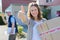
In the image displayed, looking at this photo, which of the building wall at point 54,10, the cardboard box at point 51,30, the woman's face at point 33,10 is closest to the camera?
the cardboard box at point 51,30

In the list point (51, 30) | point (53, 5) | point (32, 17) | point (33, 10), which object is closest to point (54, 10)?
point (53, 5)

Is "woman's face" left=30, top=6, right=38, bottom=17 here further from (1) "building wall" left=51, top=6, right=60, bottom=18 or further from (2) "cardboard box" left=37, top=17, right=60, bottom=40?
(1) "building wall" left=51, top=6, right=60, bottom=18

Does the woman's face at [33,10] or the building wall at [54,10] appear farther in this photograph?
the building wall at [54,10]

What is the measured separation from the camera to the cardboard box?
2335 millimetres

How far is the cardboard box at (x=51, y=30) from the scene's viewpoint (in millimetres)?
2335

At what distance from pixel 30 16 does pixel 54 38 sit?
1.02m

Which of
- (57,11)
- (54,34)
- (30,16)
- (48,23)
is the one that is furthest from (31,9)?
(57,11)

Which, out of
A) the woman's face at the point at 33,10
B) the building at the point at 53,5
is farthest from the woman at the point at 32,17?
the building at the point at 53,5

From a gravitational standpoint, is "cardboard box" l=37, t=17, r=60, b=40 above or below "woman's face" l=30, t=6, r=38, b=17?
below

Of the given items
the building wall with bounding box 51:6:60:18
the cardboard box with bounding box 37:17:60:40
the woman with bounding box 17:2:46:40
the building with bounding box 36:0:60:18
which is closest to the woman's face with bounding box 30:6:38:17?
the woman with bounding box 17:2:46:40

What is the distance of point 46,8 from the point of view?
1384 inches

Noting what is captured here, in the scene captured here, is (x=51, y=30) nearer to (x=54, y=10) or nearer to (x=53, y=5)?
(x=54, y=10)

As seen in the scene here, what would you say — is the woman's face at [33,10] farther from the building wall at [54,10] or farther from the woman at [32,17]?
the building wall at [54,10]

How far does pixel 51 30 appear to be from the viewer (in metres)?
2.40
